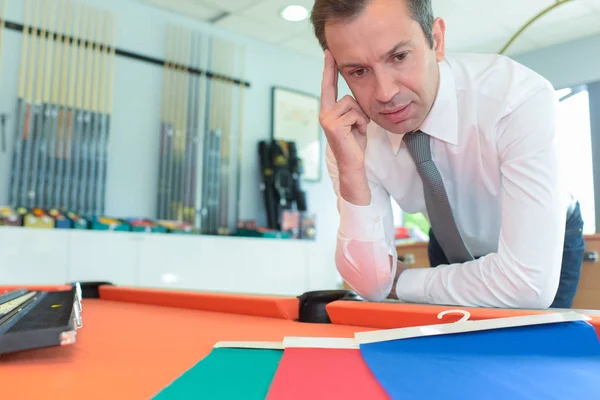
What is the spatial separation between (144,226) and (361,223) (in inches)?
119

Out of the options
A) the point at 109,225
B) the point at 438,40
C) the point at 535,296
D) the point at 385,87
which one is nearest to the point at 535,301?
the point at 535,296

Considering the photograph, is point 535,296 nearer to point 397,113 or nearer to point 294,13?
point 397,113

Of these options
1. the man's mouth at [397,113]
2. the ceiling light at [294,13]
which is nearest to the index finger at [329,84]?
the man's mouth at [397,113]

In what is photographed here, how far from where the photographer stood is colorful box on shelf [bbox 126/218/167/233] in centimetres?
401

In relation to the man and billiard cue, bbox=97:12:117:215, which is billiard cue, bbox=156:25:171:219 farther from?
the man

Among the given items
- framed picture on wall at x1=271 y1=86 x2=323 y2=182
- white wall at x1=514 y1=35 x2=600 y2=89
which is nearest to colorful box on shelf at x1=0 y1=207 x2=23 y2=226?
framed picture on wall at x1=271 y1=86 x2=323 y2=182

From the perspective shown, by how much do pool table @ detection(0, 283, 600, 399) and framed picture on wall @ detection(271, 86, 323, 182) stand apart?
13.4ft

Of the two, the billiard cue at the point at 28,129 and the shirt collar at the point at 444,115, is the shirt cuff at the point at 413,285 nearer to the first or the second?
the shirt collar at the point at 444,115

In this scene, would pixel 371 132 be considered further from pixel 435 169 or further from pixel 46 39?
pixel 46 39

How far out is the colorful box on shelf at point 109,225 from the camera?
381 centimetres

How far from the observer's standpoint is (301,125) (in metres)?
5.75

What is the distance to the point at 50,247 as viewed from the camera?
3.57 meters

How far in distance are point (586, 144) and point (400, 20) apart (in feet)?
15.0

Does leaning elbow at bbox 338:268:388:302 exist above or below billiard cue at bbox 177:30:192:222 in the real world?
below
